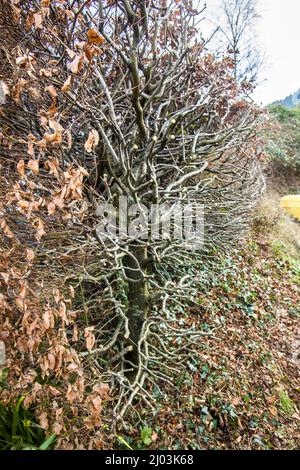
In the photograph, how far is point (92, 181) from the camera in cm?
350

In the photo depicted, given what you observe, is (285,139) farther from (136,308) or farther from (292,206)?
(136,308)

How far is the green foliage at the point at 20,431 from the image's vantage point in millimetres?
2275

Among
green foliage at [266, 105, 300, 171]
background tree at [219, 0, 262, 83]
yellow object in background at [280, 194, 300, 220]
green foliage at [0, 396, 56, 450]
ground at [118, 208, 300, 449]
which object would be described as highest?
background tree at [219, 0, 262, 83]

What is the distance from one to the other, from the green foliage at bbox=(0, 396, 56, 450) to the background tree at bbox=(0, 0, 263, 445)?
194 mm

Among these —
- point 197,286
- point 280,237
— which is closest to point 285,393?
point 197,286

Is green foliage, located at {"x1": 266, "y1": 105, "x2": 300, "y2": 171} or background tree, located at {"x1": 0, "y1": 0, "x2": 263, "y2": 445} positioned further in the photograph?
green foliage, located at {"x1": 266, "y1": 105, "x2": 300, "y2": 171}

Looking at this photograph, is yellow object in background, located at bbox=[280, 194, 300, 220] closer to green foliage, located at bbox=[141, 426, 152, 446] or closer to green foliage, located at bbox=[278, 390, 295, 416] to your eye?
green foliage, located at bbox=[278, 390, 295, 416]

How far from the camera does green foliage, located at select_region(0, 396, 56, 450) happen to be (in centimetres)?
228

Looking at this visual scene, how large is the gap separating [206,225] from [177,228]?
3.34 feet

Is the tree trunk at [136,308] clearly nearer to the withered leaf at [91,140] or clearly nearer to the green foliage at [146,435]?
the green foliage at [146,435]

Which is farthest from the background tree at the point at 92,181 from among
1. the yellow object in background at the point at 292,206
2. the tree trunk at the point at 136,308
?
the yellow object in background at the point at 292,206

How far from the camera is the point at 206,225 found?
192 inches

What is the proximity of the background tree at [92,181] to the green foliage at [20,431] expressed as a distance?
0.64 ft

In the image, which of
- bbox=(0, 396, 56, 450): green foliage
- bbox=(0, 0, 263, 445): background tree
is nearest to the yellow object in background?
bbox=(0, 0, 263, 445): background tree
